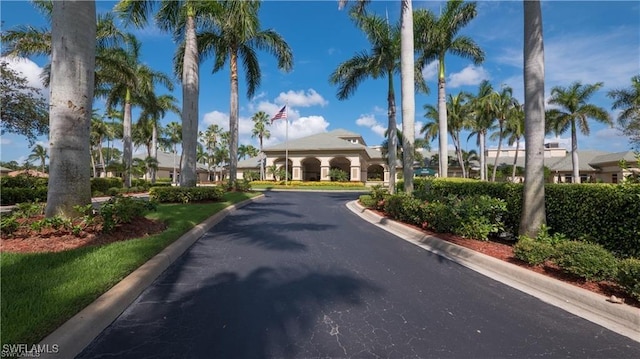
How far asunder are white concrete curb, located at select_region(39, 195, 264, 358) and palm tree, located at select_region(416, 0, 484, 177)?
56.6ft

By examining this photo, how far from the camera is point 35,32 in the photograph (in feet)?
60.5

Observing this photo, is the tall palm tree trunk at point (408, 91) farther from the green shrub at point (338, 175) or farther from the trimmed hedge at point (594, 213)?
the green shrub at point (338, 175)

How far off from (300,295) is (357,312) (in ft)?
2.84

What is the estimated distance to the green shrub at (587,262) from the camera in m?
4.42

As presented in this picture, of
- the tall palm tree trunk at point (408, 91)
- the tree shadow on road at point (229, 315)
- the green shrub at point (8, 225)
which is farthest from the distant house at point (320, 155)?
the tree shadow on road at point (229, 315)

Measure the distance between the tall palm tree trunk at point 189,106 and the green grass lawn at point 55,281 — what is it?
868 centimetres

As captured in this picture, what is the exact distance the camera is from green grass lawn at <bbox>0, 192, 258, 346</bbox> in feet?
9.48

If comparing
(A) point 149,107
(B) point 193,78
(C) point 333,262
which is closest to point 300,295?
(C) point 333,262

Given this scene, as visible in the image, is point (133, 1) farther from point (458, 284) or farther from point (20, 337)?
point (458, 284)

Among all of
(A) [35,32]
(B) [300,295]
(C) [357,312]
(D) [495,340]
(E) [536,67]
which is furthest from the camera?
(A) [35,32]

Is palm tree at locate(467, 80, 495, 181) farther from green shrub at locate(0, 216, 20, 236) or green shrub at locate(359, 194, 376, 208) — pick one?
green shrub at locate(0, 216, 20, 236)

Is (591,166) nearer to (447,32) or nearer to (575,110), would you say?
(575,110)

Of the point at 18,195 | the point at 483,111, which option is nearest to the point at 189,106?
the point at 18,195

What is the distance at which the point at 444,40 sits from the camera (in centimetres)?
1959
